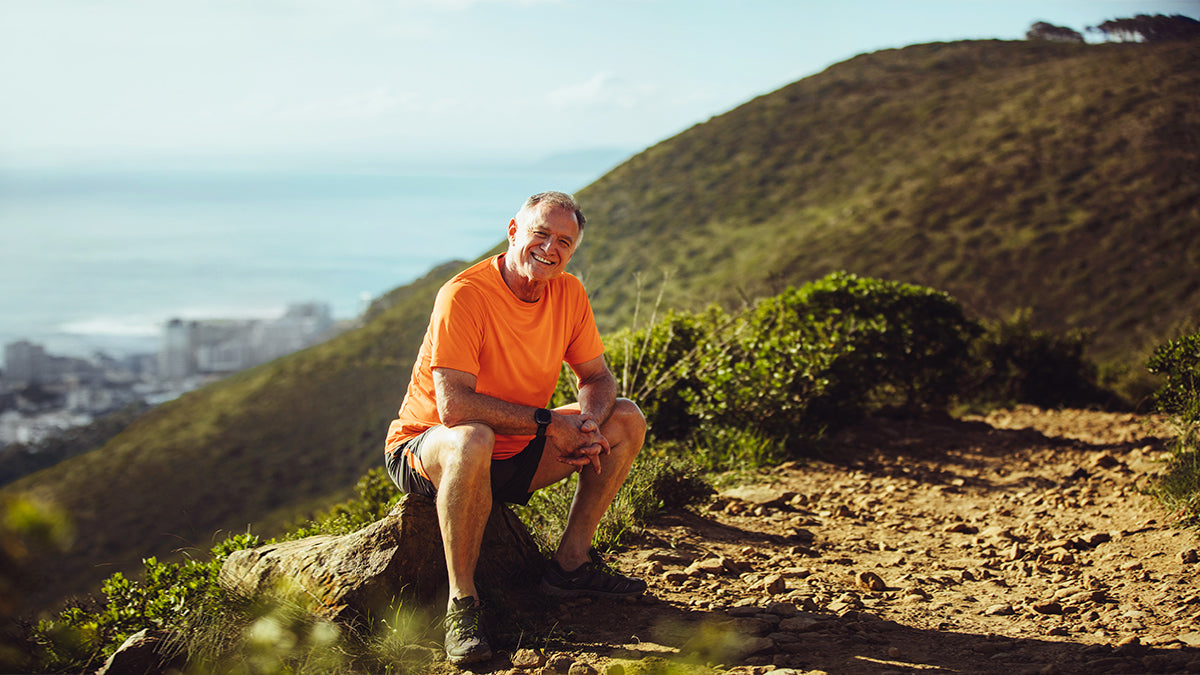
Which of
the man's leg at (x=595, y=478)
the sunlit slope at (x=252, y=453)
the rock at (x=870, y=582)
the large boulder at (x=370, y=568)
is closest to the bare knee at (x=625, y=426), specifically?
the man's leg at (x=595, y=478)

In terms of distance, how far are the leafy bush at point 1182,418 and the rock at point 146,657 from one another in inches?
174

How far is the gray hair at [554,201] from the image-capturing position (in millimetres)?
3354

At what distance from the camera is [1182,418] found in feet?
16.9

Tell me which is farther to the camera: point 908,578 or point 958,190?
point 958,190

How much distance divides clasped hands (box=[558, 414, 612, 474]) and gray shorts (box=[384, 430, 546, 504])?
10 centimetres

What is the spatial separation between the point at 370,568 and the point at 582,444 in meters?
0.87

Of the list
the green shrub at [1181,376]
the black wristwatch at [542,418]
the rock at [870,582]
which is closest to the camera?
the black wristwatch at [542,418]

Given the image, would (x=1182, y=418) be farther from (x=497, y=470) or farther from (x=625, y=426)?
(x=497, y=470)

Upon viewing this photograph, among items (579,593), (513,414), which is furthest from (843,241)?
(513,414)

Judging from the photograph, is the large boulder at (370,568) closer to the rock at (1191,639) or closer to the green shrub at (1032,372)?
the rock at (1191,639)

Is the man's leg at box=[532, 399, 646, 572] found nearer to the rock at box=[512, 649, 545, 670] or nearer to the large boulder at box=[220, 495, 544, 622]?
the large boulder at box=[220, 495, 544, 622]

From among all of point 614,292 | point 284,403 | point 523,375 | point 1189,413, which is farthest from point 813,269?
point 523,375

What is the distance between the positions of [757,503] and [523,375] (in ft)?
7.30

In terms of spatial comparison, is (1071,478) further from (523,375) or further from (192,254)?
(192,254)
